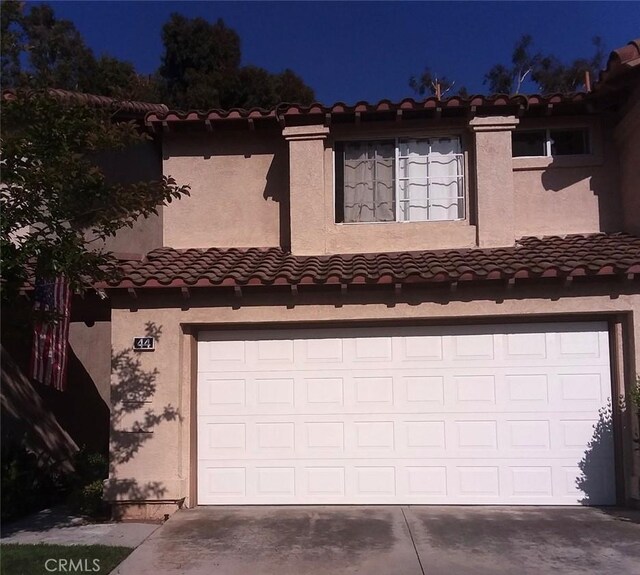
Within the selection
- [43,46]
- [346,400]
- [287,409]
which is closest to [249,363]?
[287,409]

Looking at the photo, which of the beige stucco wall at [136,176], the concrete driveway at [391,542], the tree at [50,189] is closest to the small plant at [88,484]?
the concrete driveway at [391,542]

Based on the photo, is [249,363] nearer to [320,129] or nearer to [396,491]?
[396,491]

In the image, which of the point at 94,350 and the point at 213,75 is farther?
the point at 213,75

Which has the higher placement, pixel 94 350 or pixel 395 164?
pixel 395 164

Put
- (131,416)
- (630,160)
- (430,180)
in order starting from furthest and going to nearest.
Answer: (430,180)
(630,160)
(131,416)

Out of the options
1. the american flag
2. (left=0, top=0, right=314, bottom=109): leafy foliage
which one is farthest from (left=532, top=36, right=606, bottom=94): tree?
the american flag

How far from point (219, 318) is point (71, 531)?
9.89 feet

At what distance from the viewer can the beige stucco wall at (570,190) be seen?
34.0 ft

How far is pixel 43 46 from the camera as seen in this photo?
1059 inches

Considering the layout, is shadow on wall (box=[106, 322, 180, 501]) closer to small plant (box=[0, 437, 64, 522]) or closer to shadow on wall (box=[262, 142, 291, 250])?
small plant (box=[0, 437, 64, 522])

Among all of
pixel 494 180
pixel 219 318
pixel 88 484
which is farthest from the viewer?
pixel 494 180

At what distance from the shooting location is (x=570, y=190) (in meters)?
10.4
